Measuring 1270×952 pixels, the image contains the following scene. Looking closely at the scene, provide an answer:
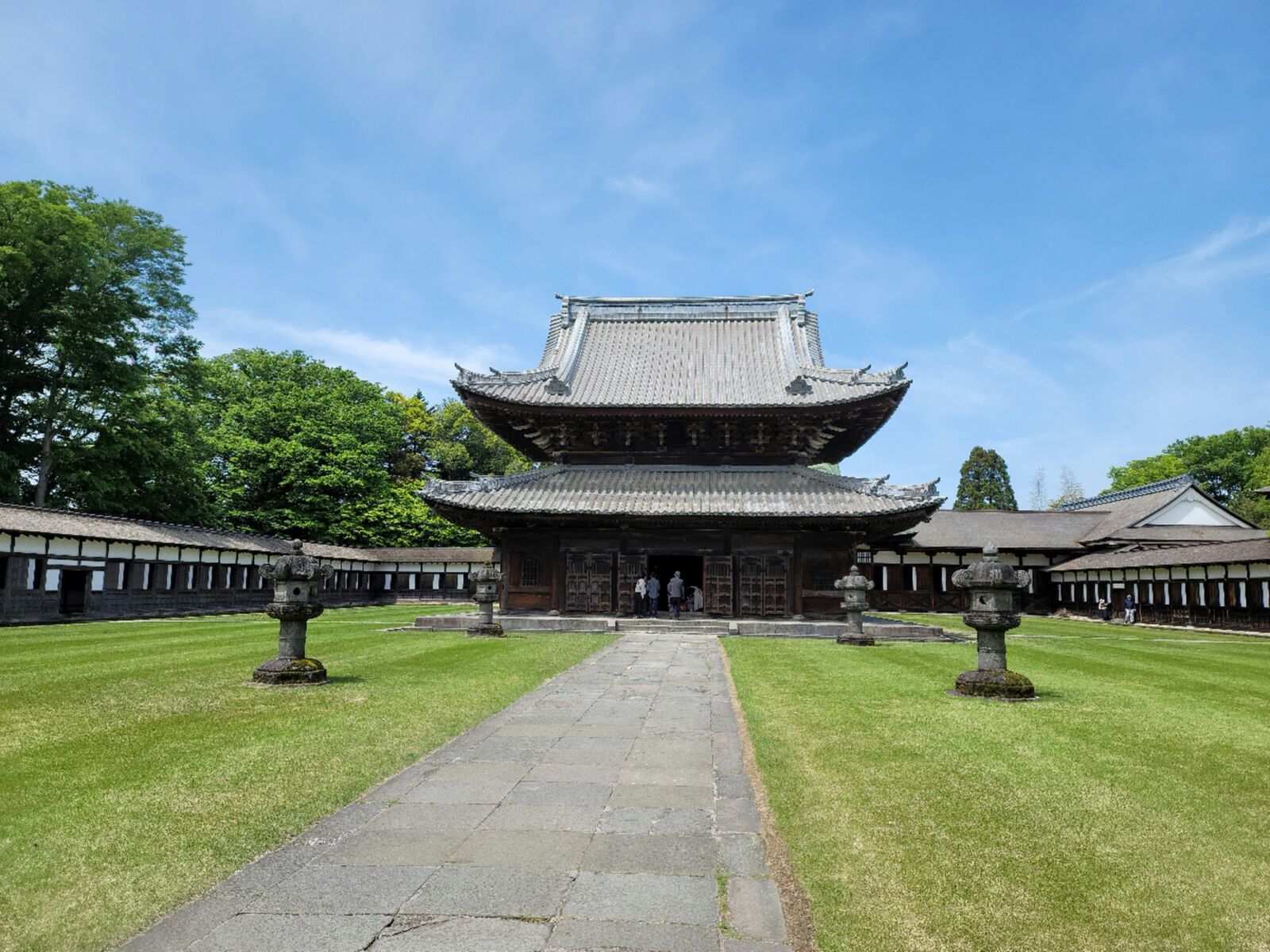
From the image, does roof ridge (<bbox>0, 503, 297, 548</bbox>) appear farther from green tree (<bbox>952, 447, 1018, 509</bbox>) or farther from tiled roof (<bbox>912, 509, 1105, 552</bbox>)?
green tree (<bbox>952, 447, 1018, 509</bbox>)

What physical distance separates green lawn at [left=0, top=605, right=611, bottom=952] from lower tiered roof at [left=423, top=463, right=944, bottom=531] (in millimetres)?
9312

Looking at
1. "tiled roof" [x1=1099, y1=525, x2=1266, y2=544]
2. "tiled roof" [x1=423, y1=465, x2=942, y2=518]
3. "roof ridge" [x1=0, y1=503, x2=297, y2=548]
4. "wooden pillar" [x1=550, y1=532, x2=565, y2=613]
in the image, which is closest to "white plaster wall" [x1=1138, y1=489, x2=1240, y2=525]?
"tiled roof" [x1=1099, y1=525, x2=1266, y2=544]

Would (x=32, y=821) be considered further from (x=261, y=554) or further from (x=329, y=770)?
(x=261, y=554)

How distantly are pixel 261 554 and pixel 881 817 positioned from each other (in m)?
37.4

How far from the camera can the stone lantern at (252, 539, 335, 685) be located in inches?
453

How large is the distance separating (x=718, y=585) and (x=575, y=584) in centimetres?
495

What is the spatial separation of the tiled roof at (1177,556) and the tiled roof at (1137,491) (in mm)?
7388

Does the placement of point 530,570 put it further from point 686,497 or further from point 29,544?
point 29,544

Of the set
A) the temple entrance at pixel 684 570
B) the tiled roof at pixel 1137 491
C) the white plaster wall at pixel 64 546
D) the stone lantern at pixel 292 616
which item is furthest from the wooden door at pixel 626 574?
the tiled roof at pixel 1137 491

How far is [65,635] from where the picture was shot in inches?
798

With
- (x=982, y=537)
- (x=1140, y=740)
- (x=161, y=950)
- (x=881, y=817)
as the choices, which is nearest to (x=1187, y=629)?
(x=982, y=537)

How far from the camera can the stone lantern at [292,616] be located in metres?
11.5

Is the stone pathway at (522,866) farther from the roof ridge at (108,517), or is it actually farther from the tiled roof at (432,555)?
the tiled roof at (432,555)

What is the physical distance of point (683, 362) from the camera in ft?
99.7
